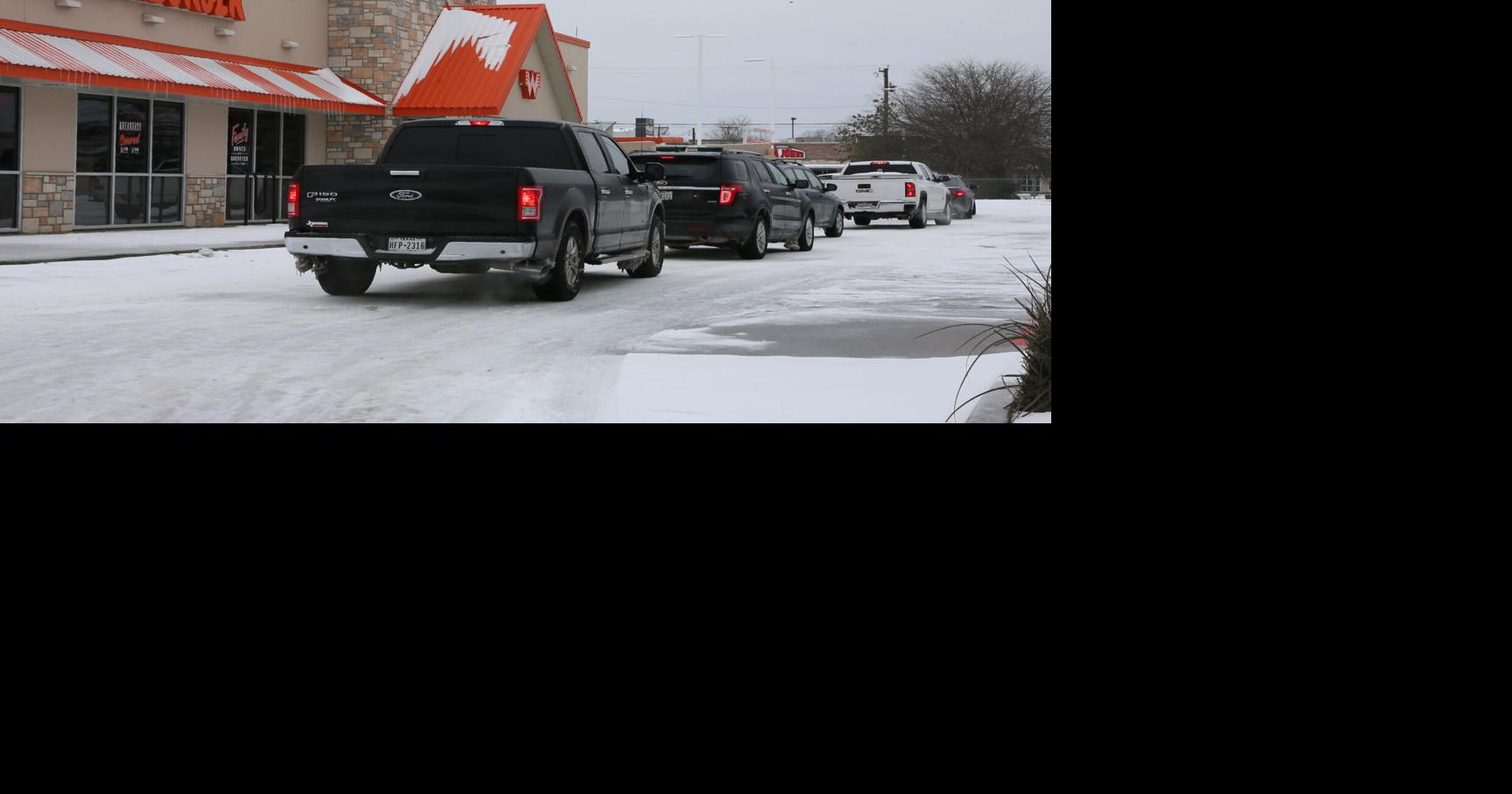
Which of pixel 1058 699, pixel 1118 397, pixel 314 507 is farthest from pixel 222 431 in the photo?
pixel 1058 699

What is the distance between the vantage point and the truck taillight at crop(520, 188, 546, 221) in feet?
45.8

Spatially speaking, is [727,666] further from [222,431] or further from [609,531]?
[222,431]

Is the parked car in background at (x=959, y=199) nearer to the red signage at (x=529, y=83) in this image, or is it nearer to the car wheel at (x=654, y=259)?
the red signage at (x=529, y=83)

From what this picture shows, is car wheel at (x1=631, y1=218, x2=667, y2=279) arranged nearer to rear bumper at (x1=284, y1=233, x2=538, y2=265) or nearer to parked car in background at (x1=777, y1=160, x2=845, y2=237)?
rear bumper at (x1=284, y1=233, x2=538, y2=265)

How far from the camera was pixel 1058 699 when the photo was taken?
4.20m

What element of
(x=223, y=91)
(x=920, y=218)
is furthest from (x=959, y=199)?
(x=223, y=91)

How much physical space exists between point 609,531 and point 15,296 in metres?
10.7

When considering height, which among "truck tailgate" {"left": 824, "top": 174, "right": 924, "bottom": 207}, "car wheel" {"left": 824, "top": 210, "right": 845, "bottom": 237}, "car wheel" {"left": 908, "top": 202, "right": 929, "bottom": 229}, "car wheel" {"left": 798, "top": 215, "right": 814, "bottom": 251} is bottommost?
"car wheel" {"left": 798, "top": 215, "right": 814, "bottom": 251}

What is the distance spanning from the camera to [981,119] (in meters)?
70.6

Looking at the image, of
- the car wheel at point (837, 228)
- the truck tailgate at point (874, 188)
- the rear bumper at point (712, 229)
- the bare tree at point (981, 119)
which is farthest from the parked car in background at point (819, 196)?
the bare tree at point (981, 119)

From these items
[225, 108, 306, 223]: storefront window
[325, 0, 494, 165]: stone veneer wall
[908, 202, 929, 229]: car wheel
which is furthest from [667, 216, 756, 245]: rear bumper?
[908, 202, 929, 229]: car wheel

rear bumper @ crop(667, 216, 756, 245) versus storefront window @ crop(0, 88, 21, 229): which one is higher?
storefront window @ crop(0, 88, 21, 229)

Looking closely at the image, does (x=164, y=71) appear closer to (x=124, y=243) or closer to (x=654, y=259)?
(x=124, y=243)

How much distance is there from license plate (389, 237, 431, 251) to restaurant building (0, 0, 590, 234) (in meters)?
10.8
